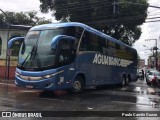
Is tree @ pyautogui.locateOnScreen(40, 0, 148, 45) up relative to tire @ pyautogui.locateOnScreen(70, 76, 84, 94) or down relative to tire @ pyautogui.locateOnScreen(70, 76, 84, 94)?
up

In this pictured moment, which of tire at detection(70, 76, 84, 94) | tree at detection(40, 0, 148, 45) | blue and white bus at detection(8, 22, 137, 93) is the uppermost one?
tree at detection(40, 0, 148, 45)

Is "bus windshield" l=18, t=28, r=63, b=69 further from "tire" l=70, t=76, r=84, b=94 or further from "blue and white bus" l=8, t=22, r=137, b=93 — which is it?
"tire" l=70, t=76, r=84, b=94

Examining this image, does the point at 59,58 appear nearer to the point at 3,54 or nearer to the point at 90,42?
the point at 90,42

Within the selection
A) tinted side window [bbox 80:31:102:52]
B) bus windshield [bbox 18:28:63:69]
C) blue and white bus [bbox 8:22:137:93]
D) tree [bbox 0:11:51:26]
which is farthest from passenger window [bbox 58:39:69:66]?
tree [bbox 0:11:51:26]

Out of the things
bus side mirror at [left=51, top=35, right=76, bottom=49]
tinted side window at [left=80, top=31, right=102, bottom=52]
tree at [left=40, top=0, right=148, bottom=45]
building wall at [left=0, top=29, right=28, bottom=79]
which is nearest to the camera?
Result: bus side mirror at [left=51, top=35, right=76, bottom=49]

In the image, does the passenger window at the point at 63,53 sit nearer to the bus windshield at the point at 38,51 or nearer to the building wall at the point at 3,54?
the bus windshield at the point at 38,51

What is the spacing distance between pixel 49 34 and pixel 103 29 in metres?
29.5

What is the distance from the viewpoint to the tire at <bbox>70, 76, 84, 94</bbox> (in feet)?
51.0

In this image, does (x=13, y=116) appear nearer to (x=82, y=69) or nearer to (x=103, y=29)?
(x=82, y=69)

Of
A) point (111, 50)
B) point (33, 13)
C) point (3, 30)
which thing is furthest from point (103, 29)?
point (111, 50)

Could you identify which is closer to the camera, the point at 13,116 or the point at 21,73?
the point at 13,116

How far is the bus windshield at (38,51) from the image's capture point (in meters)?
14.0

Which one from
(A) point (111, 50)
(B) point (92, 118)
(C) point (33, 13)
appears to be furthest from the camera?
(C) point (33, 13)

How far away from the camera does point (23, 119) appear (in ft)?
28.1
